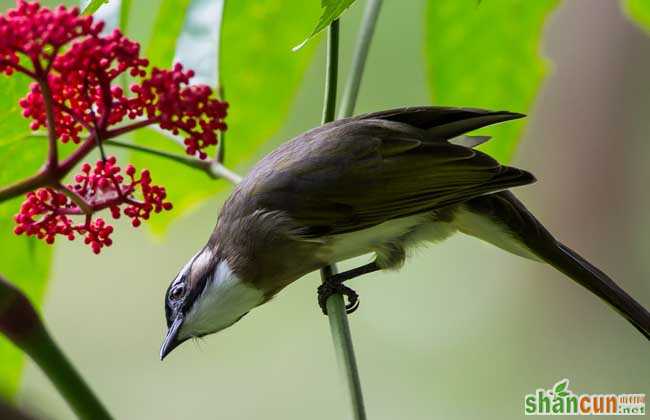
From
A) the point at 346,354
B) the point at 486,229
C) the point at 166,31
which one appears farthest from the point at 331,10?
the point at 486,229

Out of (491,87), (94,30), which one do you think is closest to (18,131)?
(94,30)

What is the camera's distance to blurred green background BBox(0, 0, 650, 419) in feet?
18.0

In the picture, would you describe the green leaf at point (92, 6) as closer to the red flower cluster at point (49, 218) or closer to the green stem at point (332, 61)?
the red flower cluster at point (49, 218)

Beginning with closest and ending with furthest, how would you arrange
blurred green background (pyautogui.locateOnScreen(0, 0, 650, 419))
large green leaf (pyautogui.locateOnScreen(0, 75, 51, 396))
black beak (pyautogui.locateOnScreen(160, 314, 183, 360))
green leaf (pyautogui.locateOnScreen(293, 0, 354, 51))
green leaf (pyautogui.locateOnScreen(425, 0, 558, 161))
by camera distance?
green leaf (pyautogui.locateOnScreen(293, 0, 354, 51)) < large green leaf (pyautogui.locateOnScreen(0, 75, 51, 396)) < green leaf (pyautogui.locateOnScreen(425, 0, 558, 161)) < black beak (pyautogui.locateOnScreen(160, 314, 183, 360)) < blurred green background (pyautogui.locateOnScreen(0, 0, 650, 419))

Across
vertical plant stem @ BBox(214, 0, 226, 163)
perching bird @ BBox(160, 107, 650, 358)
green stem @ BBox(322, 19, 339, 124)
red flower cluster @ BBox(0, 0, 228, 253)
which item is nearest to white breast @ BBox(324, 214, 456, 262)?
perching bird @ BBox(160, 107, 650, 358)

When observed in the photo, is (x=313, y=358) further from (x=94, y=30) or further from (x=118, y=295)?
(x=94, y=30)

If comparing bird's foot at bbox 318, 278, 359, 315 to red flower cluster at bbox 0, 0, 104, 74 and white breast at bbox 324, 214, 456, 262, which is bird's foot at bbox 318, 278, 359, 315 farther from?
red flower cluster at bbox 0, 0, 104, 74

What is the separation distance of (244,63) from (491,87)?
737mm

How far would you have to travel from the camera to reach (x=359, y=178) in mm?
3039

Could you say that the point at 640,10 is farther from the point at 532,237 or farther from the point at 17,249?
the point at 17,249

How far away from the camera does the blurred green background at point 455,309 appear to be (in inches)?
216

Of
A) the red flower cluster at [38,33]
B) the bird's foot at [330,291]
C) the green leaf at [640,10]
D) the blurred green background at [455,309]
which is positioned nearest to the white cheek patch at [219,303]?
the bird's foot at [330,291]

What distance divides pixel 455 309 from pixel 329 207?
3132 millimetres

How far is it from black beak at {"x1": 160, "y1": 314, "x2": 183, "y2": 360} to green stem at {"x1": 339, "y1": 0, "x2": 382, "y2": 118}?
0.94 metres
